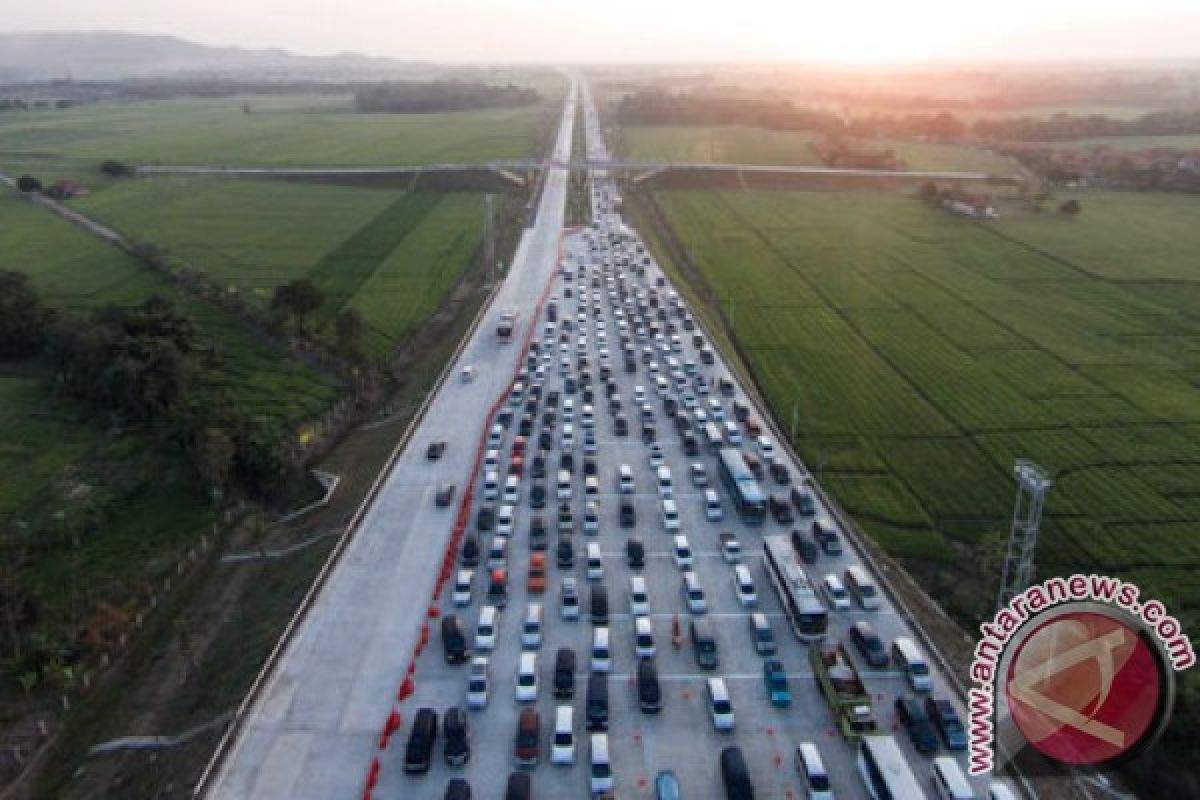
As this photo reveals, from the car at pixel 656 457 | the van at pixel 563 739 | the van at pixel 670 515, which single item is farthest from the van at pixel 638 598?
the car at pixel 656 457

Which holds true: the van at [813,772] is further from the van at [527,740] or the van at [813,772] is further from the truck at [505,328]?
the truck at [505,328]

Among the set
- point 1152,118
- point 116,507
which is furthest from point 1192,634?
point 1152,118

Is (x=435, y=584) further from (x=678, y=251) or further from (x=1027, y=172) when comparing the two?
(x=1027, y=172)

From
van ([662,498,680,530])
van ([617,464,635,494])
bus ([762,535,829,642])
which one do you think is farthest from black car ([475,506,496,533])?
bus ([762,535,829,642])

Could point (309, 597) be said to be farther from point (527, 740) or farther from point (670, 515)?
point (670, 515)

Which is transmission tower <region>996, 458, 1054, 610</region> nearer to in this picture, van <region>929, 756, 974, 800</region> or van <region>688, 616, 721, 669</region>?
van <region>929, 756, 974, 800</region>

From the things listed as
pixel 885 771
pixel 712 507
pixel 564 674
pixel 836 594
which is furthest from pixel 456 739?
pixel 712 507

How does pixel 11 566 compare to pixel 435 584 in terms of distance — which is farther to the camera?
pixel 11 566
